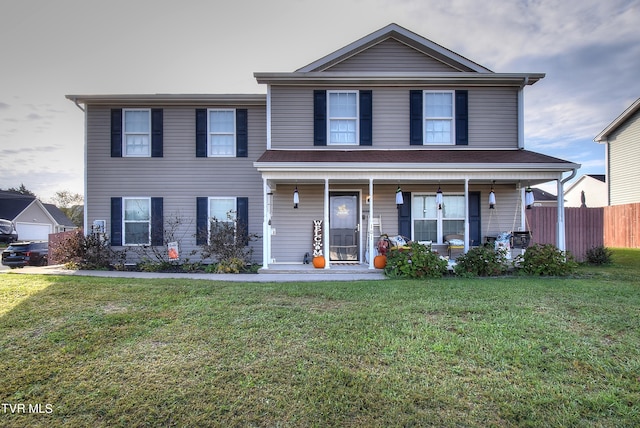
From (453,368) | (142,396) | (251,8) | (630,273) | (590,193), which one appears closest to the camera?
(142,396)

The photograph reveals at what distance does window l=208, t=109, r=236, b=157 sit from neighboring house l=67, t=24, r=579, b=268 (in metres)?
0.03

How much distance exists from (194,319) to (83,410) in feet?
6.08

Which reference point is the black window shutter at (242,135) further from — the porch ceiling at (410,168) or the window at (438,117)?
the window at (438,117)

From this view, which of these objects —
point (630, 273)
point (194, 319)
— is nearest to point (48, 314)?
point (194, 319)

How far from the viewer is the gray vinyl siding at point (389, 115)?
9734 millimetres

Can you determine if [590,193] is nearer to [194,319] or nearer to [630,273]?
[630,273]

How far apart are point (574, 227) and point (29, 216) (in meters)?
41.9

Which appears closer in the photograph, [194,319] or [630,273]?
[194,319]

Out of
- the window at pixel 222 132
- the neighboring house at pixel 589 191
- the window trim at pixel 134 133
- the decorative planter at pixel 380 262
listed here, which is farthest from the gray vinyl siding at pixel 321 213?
the neighboring house at pixel 589 191

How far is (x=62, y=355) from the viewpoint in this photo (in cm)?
363

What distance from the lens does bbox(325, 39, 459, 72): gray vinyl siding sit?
33.0 feet

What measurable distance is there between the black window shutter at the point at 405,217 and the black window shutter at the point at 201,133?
21.4 ft

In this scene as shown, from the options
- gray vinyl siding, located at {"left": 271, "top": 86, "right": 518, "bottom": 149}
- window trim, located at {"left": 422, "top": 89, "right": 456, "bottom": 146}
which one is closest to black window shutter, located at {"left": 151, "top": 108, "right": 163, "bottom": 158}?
gray vinyl siding, located at {"left": 271, "top": 86, "right": 518, "bottom": 149}

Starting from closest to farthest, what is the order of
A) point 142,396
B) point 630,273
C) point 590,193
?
point 142,396 < point 630,273 < point 590,193
